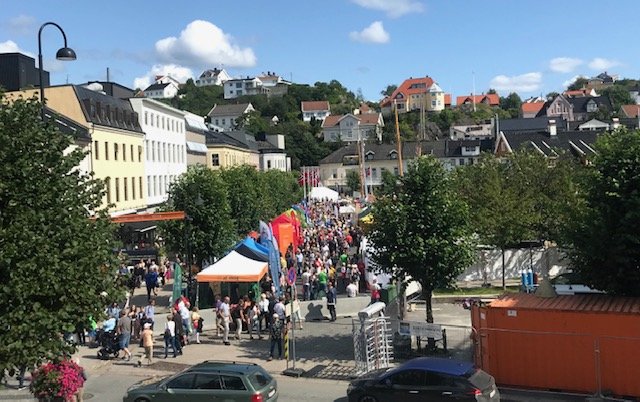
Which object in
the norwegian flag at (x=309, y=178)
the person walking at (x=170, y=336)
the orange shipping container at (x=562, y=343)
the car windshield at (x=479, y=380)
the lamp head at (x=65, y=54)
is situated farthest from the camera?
the norwegian flag at (x=309, y=178)

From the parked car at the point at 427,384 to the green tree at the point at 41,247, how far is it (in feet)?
18.6

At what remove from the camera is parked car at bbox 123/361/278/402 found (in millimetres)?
13750

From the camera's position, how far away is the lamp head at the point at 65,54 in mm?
16453

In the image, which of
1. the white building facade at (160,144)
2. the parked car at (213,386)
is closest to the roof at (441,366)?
the parked car at (213,386)

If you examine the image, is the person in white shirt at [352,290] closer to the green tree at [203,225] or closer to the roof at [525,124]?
the green tree at [203,225]

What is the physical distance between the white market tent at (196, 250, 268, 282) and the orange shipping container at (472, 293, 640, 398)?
1084 cm

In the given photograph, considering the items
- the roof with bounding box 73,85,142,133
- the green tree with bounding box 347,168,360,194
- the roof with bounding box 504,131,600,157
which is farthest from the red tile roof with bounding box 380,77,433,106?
the roof with bounding box 73,85,142,133

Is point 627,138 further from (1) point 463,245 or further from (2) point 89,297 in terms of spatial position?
(2) point 89,297

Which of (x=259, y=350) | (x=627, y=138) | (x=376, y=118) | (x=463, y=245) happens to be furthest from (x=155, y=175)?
(x=376, y=118)

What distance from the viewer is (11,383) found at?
17844 mm

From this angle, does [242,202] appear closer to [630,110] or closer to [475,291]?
[475,291]

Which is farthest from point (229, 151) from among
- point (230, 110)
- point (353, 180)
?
point (230, 110)

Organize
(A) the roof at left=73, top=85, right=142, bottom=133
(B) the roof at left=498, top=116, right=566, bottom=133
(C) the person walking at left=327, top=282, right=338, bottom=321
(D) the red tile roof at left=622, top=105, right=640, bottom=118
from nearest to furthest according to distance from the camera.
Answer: (C) the person walking at left=327, top=282, right=338, bottom=321 → (A) the roof at left=73, top=85, right=142, bottom=133 → (B) the roof at left=498, top=116, right=566, bottom=133 → (D) the red tile roof at left=622, top=105, right=640, bottom=118

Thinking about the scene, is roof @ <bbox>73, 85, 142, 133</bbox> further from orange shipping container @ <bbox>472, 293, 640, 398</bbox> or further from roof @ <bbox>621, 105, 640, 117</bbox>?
roof @ <bbox>621, 105, 640, 117</bbox>
